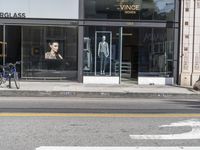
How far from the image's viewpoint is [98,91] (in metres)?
19.0

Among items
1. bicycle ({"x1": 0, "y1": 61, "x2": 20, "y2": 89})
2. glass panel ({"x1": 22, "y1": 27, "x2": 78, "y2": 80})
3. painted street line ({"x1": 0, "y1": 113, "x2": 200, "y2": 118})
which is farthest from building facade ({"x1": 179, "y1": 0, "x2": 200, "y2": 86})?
painted street line ({"x1": 0, "y1": 113, "x2": 200, "y2": 118})

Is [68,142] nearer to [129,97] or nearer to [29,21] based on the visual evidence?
[129,97]

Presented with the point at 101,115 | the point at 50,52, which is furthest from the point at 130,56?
the point at 101,115

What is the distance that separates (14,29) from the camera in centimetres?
2269

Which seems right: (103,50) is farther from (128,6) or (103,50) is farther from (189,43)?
(189,43)

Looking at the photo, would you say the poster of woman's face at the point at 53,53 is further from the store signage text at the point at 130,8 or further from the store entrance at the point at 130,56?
the store signage text at the point at 130,8

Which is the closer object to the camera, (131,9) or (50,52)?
(131,9)

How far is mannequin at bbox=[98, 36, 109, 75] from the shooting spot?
22844mm

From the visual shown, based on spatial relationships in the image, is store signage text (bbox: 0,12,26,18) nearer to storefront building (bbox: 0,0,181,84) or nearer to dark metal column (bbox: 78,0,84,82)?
storefront building (bbox: 0,0,181,84)

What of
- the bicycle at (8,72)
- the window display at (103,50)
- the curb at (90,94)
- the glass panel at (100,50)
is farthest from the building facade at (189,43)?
the bicycle at (8,72)

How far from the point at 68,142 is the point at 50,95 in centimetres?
994

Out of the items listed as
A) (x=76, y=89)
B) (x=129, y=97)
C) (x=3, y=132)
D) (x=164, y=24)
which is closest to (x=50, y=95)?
(x=76, y=89)

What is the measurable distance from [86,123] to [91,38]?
12.2 m

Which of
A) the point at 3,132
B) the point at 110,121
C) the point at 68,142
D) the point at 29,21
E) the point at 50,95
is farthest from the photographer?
the point at 29,21
